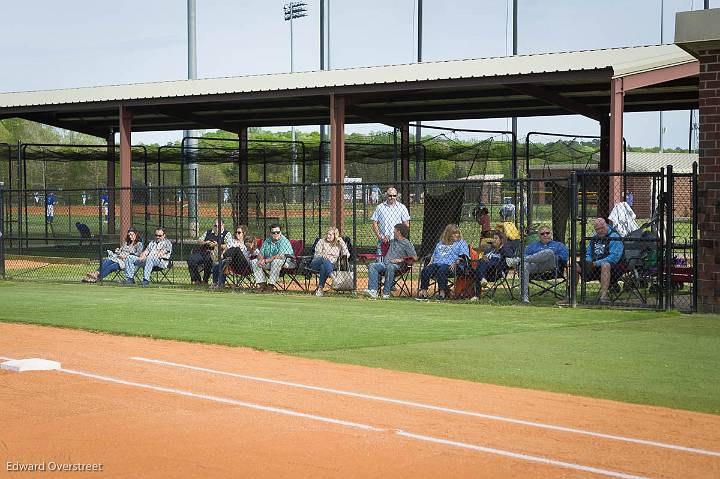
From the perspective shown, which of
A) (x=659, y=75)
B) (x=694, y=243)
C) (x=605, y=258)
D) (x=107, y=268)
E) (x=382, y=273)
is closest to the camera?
(x=694, y=243)

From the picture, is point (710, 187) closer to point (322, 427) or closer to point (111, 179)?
point (322, 427)

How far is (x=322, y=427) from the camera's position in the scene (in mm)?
7211

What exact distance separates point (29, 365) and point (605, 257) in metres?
8.86

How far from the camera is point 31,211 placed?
69.1m

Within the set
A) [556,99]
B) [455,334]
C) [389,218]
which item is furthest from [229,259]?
[556,99]

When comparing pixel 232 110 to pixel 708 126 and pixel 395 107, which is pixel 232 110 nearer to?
pixel 395 107

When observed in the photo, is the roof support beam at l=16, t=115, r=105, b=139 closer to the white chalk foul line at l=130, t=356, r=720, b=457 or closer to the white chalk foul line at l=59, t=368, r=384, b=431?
the white chalk foul line at l=59, t=368, r=384, b=431

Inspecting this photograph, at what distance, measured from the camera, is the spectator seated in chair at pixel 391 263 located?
56.7 ft

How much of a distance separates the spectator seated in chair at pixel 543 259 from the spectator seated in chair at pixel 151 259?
24.8ft

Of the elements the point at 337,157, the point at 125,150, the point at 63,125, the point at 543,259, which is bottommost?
the point at 543,259

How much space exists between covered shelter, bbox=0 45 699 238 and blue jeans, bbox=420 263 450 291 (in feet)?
11.1

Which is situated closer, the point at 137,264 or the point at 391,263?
the point at 391,263

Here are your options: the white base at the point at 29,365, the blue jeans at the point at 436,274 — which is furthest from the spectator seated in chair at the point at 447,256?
the white base at the point at 29,365

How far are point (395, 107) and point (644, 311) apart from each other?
15203 millimetres
